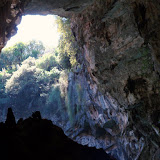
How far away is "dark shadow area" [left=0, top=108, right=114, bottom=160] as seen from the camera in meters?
3.81

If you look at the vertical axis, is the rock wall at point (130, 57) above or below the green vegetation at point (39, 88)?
below

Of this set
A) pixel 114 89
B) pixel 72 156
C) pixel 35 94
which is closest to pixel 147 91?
pixel 114 89

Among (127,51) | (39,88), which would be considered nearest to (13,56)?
(39,88)

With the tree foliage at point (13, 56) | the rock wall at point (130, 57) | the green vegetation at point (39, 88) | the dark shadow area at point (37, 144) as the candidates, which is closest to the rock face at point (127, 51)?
the rock wall at point (130, 57)

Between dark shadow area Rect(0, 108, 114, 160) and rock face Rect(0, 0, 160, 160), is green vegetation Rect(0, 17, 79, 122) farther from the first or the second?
dark shadow area Rect(0, 108, 114, 160)

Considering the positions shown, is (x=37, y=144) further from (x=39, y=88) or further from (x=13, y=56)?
(x=13, y=56)

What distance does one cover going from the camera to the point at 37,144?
14.8ft

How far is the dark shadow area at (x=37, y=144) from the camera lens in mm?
3811

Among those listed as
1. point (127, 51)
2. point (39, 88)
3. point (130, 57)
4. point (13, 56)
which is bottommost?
point (130, 57)

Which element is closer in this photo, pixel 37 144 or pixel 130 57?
pixel 37 144

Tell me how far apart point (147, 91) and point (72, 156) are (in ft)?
16.7

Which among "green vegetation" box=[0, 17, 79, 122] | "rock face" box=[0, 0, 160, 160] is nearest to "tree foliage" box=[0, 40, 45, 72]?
"green vegetation" box=[0, 17, 79, 122]

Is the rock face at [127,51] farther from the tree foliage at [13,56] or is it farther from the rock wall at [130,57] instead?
the tree foliage at [13,56]

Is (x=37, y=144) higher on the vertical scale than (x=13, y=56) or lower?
lower
